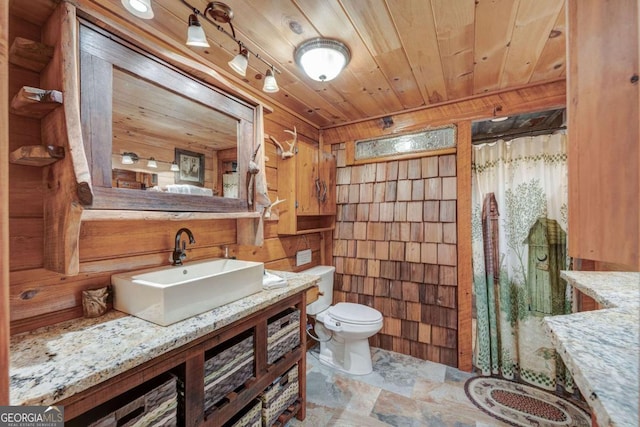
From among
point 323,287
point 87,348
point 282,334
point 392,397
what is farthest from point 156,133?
point 392,397

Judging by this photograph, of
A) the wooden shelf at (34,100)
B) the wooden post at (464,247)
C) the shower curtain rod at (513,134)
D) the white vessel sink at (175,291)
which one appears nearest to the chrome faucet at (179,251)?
the white vessel sink at (175,291)

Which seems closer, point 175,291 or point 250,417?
point 175,291

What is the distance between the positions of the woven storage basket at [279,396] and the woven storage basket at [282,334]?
0.16 metres

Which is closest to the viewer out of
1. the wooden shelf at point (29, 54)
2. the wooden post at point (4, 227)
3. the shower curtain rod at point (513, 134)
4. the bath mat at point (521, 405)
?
the wooden post at point (4, 227)

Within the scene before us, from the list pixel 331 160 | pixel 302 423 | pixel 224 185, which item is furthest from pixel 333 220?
pixel 302 423

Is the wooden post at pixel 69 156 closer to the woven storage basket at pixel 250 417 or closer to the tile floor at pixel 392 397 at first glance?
the woven storage basket at pixel 250 417

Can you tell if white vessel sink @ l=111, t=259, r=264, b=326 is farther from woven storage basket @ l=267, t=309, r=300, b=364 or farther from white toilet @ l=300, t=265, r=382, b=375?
white toilet @ l=300, t=265, r=382, b=375

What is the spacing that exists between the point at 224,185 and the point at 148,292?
0.75 metres

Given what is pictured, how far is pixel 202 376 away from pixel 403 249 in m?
1.98

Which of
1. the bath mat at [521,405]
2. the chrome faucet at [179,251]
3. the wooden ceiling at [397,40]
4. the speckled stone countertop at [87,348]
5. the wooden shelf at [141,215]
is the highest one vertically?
the wooden ceiling at [397,40]

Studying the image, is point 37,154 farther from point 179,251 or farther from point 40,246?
point 179,251

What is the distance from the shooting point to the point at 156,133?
132 centimetres

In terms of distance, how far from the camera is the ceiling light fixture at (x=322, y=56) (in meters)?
1.51

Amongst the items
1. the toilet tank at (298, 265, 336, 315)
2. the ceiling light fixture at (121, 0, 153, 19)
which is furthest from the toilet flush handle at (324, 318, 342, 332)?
the ceiling light fixture at (121, 0, 153, 19)
